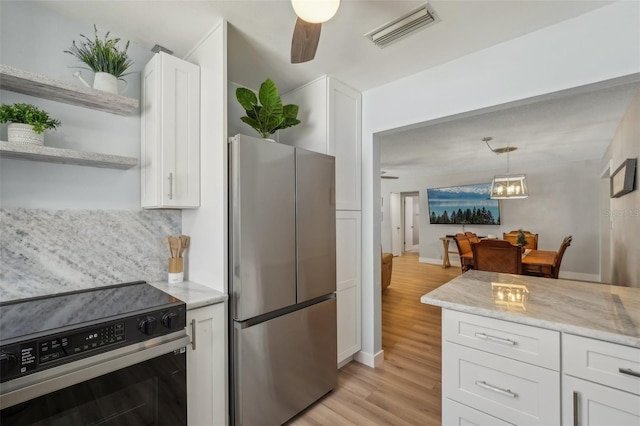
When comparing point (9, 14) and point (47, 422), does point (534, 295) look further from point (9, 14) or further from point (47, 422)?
point (9, 14)

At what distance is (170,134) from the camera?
5.66 feet

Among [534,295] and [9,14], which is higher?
[9,14]

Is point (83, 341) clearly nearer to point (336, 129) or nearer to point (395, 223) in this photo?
point (336, 129)

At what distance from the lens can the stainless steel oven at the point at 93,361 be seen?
3.13ft

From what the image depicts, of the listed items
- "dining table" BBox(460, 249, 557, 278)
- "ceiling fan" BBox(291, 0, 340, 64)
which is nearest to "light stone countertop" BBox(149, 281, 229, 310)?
"ceiling fan" BBox(291, 0, 340, 64)

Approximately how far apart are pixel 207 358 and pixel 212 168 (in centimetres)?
109

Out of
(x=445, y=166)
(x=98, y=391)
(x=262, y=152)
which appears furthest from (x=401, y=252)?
(x=98, y=391)

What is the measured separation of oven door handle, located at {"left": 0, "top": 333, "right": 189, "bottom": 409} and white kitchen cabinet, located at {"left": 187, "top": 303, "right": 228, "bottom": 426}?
0.65 ft

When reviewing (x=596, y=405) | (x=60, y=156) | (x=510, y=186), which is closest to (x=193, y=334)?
(x=60, y=156)

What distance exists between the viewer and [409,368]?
8.22 feet

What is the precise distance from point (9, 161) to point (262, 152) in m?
1.29

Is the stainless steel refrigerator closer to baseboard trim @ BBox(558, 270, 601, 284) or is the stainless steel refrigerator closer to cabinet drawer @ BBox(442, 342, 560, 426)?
cabinet drawer @ BBox(442, 342, 560, 426)

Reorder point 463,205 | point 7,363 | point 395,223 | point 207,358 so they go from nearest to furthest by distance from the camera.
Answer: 1. point 7,363
2. point 207,358
3. point 463,205
4. point 395,223

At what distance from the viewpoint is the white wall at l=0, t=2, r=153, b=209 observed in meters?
1.48
